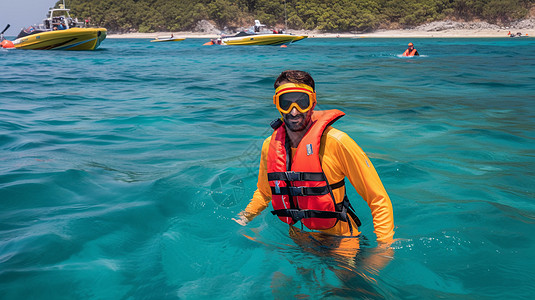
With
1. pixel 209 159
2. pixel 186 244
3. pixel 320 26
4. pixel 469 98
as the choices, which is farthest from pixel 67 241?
pixel 320 26

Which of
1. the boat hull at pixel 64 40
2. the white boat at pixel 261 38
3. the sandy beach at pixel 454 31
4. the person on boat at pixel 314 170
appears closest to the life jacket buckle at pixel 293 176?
the person on boat at pixel 314 170

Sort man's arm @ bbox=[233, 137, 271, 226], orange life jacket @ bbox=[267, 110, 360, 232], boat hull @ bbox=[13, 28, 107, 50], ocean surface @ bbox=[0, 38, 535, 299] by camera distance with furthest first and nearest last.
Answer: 1. boat hull @ bbox=[13, 28, 107, 50]
2. ocean surface @ bbox=[0, 38, 535, 299]
3. man's arm @ bbox=[233, 137, 271, 226]
4. orange life jacket @ bbox=[267, 110, 360, 232]

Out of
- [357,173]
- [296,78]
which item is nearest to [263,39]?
[296,78]

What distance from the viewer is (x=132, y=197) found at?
17.9 ft

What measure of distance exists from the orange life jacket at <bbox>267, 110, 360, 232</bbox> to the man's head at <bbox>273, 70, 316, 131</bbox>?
162 millimetres

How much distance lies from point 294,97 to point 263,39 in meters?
46.2

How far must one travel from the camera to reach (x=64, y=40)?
117ft

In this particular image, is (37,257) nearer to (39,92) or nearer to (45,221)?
(45,221)

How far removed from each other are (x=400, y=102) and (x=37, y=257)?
34.9 ft

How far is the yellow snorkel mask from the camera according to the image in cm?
286

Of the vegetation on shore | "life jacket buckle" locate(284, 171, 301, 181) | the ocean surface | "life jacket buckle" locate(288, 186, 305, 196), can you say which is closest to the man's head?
"life jacket buckle" locate(284, 171, 301, 181)

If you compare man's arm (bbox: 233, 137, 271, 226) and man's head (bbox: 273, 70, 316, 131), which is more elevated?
man's head (bbox: 273, 70, 316, 131)

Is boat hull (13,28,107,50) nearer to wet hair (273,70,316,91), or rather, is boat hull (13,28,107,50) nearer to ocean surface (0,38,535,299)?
ocean surface (0,38,535,299)

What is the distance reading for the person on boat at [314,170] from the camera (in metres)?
2.78
